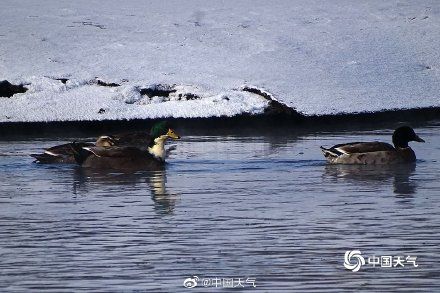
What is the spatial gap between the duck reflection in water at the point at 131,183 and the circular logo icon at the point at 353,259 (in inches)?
111

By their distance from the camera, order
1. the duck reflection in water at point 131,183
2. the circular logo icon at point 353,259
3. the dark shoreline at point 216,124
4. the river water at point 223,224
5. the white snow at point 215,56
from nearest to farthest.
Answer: the river water at point 223,224 → the circular logo icon at point 353,259 → the duck reflection in water at point 131,183 → the dark shoreline at point 216,124 → the white snow at point 215,56

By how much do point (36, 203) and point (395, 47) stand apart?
12.0 metres

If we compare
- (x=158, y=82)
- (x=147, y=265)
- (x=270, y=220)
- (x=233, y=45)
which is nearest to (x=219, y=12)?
(x=233, y=45)

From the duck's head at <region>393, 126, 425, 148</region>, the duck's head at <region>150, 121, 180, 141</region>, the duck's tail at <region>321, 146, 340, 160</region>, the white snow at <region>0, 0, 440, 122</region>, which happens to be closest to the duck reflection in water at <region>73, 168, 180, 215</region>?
the duck's head at <region>150, 121, 180, 141</region>

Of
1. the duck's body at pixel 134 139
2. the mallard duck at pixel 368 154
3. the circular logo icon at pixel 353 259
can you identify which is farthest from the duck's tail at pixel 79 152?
the circular logo icon at pixel 353 259

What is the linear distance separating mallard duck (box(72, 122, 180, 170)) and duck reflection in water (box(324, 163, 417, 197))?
7.15 ft

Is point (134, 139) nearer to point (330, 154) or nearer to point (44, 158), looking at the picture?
point (44, 158)

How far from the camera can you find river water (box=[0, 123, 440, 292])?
843cm

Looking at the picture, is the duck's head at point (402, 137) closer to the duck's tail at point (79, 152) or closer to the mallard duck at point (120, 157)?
the mallard duck at point (120, 157)

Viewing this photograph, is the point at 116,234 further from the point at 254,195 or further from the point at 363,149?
the point at 363,149

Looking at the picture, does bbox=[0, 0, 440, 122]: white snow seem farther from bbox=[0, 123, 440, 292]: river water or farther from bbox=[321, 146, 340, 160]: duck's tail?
bbox=[321, 146, 340, 160]: duck's tail

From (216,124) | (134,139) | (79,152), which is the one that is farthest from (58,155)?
(216,124)

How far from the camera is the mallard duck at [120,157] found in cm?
1584

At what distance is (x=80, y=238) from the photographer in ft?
33.1
